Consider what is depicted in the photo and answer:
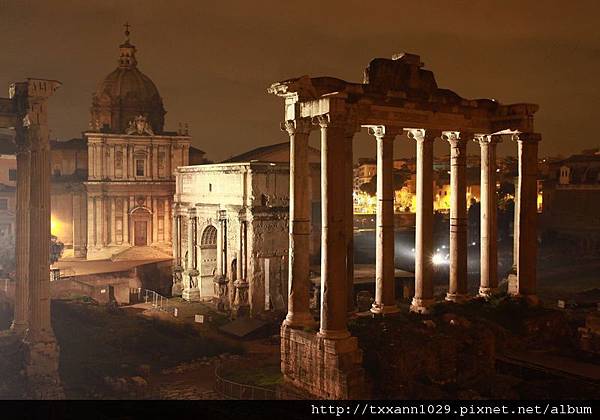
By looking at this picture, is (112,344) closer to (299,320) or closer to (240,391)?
(240,391)

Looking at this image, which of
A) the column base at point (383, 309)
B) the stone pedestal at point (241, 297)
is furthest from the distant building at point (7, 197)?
the column base at point (383, 309)

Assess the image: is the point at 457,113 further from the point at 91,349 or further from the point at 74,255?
the point at 74,255

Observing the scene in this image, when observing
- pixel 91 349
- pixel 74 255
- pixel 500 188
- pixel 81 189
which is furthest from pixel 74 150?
pixel 500 188

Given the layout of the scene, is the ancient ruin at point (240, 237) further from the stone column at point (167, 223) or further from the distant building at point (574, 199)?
the distant building at point (574, 199)

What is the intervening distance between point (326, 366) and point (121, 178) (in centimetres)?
3750

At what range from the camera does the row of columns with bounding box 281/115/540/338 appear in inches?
630

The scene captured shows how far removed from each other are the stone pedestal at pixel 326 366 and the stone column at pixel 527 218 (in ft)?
26.3

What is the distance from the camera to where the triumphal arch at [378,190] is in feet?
52.2

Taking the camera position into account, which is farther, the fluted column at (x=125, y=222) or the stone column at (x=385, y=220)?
the fluted column at (x=125, y=222)

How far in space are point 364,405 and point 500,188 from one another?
167 feet

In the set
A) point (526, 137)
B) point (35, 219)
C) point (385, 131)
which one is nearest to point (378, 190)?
point (385, 131)

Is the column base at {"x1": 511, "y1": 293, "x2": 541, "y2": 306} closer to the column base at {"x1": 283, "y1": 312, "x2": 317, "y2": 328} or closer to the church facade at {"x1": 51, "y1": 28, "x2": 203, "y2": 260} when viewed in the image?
the column base at {"x1": 283, "y1": 312, "x2": 317, "y2": 328}

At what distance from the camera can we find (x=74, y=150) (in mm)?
53656

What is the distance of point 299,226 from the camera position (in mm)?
16734
